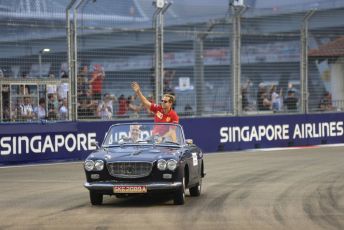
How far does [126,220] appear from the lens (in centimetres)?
1044

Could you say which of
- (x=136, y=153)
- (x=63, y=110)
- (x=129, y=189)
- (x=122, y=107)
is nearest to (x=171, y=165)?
(x=136, y=153)

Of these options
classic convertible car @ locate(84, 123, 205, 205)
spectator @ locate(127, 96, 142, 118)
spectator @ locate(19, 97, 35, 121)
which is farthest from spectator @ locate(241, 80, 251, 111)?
classic convertible car @ locate(84, 123, 205, 205)

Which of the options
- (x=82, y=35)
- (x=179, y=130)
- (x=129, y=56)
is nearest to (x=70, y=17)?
(x=82, y=35)

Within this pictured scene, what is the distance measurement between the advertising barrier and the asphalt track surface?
5.11ft

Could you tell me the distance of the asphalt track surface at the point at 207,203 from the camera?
10.2 metres

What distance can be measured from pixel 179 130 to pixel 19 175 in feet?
18.8

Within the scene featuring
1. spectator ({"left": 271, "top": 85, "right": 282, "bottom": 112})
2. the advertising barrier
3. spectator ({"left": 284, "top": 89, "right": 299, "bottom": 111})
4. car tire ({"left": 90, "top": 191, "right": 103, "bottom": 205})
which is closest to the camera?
car tire ({"left": 90, "top": 191, "right": 103, "bottom": 205})

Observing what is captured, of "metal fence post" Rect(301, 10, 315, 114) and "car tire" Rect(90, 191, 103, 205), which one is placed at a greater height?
"metal fence post" Rect(301, 10, 315, 114)

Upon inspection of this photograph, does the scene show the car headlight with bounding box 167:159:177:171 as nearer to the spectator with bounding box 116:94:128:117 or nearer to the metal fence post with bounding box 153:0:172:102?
the spectator with bounding box 116:94:128:117

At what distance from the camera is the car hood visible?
11.8 metres

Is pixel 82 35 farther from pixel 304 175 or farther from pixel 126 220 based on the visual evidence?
pixel 126 220

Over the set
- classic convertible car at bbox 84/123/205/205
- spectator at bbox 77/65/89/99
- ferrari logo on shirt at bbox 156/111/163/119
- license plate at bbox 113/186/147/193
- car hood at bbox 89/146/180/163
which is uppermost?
spectator at bbox 77/65/89/99

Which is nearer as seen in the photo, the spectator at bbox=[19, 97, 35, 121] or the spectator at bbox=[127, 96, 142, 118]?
the spectator at bbox=[19, 97, 35, 121]

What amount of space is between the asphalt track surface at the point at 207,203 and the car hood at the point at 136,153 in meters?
0.69
